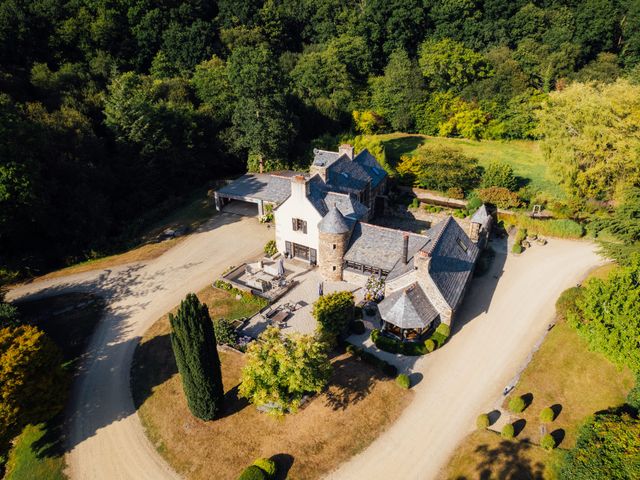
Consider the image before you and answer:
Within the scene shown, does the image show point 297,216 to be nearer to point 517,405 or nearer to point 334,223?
point 334,223

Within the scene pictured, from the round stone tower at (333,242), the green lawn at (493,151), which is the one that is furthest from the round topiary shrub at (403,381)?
the green lawn at (493,151)

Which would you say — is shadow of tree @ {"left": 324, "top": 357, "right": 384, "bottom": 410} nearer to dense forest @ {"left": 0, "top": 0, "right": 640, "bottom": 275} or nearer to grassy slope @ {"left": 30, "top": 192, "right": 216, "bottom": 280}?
grassy slope @ {"left": 30, "top": 192, "right": 216, "bottom": 280}

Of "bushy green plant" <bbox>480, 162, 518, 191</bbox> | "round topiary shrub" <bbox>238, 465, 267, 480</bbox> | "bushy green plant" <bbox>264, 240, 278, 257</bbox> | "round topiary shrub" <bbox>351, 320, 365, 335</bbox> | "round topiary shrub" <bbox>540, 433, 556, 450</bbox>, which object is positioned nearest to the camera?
"round topiary shrub" <bbox>238, 465, 267, 480</bbox>

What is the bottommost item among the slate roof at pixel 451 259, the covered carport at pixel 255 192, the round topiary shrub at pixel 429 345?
the round topiary shrub at pixel 429 345

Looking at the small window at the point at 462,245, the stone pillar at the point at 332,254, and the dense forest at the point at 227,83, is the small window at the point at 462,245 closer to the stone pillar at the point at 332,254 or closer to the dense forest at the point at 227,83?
the stone pillar at the point at 332,254

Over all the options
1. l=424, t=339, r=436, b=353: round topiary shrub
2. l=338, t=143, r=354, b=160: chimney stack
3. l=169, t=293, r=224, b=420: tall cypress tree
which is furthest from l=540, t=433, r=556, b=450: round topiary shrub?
l=338, t=143, r=354, b=160: chimney stack

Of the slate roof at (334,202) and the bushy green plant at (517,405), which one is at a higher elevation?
the slate roof at (334,202)

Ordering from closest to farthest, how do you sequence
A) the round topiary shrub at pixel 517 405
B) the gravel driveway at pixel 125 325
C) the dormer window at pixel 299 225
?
the gravel driveway at pixel 125 325 < the round topiary shrub at pixel 517 405 < the dormer window at pixel 299 225
